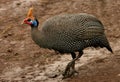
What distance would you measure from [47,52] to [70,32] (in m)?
1.87

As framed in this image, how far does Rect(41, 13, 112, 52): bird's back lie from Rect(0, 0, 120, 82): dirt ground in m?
0.67

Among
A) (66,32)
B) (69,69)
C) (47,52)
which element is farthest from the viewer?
(47,52)

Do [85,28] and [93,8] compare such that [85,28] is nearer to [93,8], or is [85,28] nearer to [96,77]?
[96,77]

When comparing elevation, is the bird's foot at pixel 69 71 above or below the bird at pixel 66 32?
below

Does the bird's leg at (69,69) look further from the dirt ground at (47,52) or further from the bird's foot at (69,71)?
the dirt ground at (47,52)

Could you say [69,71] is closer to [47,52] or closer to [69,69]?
[69,69]

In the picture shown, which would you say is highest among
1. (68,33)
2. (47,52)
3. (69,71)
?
(68,33)

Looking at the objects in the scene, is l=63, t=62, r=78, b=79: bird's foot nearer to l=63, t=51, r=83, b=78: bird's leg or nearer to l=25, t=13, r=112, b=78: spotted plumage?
l=63, t=51, r=83, b=78: bird's leg

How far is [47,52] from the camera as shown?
942 centimetres

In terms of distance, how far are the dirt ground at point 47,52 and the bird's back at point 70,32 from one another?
2.20ft

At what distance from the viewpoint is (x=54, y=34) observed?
7652 mm

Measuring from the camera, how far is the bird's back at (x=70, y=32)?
Result: 765 cm

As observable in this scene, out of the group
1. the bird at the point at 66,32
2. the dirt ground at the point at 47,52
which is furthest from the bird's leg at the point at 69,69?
the bird at the point at 66,32

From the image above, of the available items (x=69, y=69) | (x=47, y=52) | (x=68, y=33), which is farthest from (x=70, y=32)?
(x=47, y=52)
